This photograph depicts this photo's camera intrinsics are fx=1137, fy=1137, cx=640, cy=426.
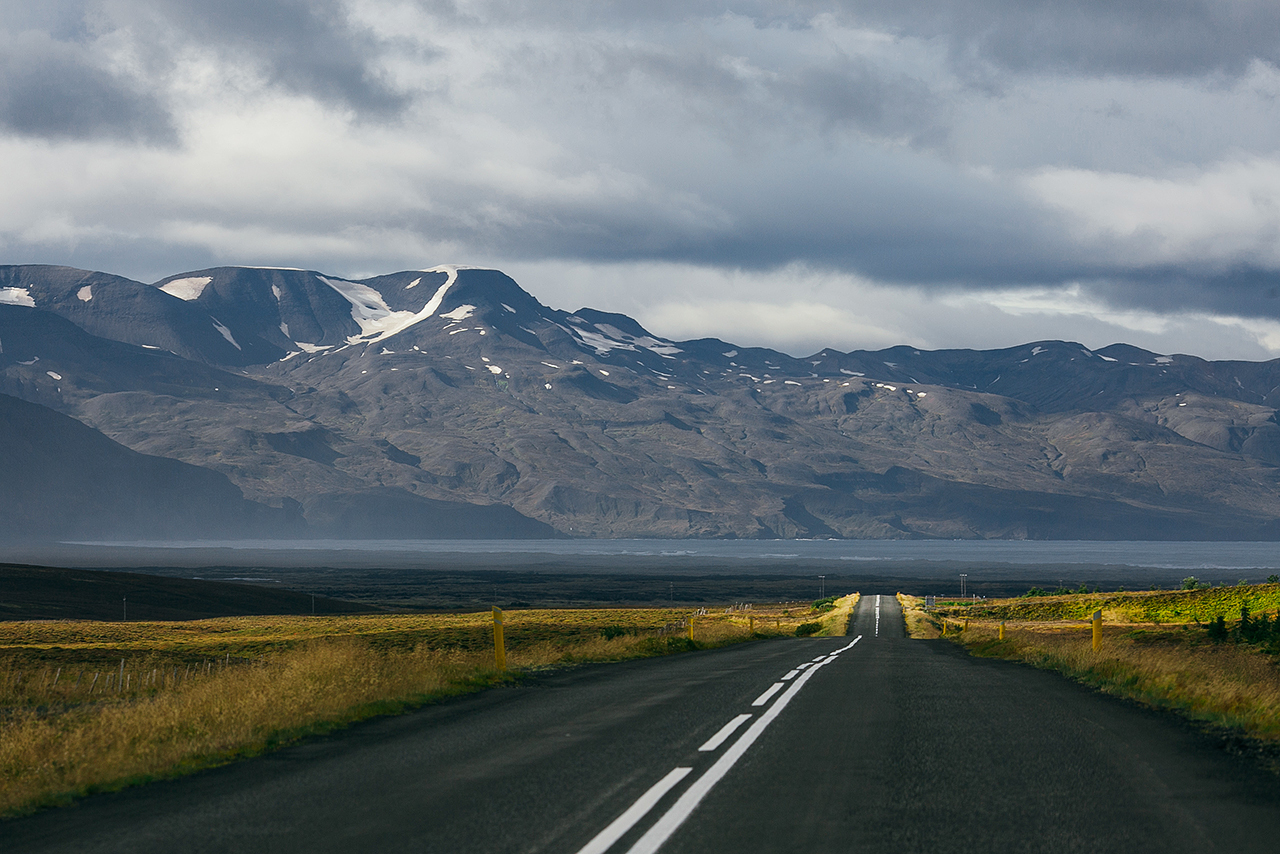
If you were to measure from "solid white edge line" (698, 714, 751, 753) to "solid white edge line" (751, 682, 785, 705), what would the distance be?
144 centimetres

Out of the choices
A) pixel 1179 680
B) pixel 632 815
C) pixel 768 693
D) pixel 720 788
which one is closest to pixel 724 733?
pixel 720 788

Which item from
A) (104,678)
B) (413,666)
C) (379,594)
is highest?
(413,666)

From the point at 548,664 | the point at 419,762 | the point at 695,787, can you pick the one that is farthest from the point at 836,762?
the point at 548,664

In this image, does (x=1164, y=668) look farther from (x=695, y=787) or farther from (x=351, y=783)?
(x=351, y=783)

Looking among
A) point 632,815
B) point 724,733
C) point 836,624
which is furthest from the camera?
point 836,624

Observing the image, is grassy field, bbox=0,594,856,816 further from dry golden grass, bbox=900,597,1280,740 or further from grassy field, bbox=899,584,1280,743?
grassy field, bbox=899,584,1280,743

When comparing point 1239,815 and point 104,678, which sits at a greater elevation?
point 1239,815

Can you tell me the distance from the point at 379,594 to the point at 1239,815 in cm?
16486

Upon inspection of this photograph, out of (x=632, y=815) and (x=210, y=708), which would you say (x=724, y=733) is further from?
(x=210, y=708)

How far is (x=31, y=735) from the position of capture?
37.1ft

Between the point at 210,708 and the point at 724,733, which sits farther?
the point at 210,708

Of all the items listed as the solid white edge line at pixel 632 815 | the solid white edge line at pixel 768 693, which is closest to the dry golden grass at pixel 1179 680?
the solid white edge line at pixel 768 693

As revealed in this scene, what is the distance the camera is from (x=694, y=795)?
8570mm

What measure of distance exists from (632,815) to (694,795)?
0.79m
